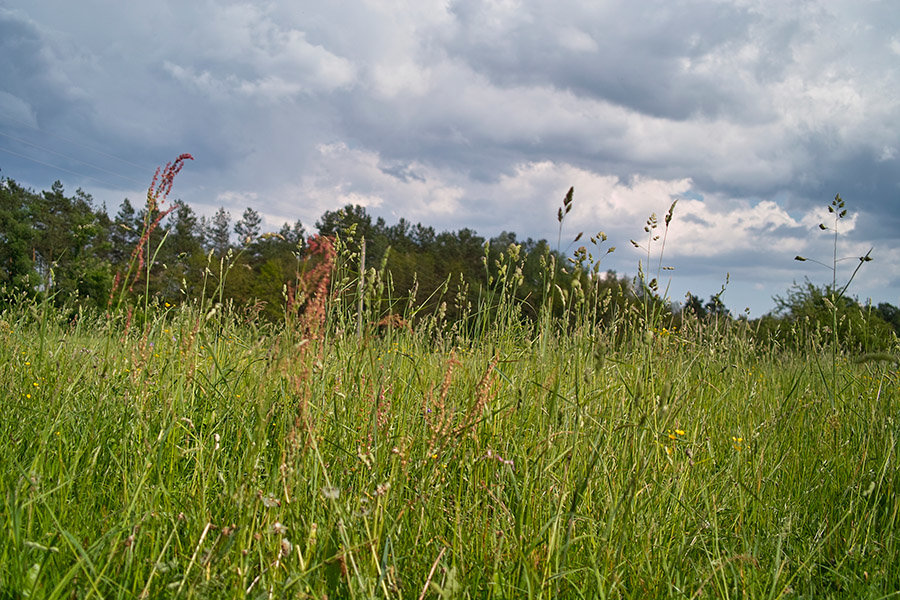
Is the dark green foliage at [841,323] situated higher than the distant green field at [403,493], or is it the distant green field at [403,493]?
the dark green foliage at [841,323]

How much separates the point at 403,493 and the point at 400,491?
25 cm

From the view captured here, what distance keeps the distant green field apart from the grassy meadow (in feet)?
0.04

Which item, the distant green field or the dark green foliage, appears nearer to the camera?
the distant green field

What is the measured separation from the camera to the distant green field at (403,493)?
127 cm

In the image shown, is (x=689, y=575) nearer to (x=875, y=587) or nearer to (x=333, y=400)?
(x=875, y=587)

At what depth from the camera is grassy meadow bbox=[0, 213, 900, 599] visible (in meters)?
1.27

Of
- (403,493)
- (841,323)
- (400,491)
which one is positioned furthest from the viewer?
(841,323)

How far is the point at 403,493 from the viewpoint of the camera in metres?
1.67

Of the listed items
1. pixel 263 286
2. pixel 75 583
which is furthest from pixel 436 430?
pixel 263 286

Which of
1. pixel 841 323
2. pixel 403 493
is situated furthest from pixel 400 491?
pixel 841 323

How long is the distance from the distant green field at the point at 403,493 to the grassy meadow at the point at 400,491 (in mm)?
12

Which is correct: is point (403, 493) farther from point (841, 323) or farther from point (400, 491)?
point (841, 323)

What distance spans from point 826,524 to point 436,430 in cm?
162

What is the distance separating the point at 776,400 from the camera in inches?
150
